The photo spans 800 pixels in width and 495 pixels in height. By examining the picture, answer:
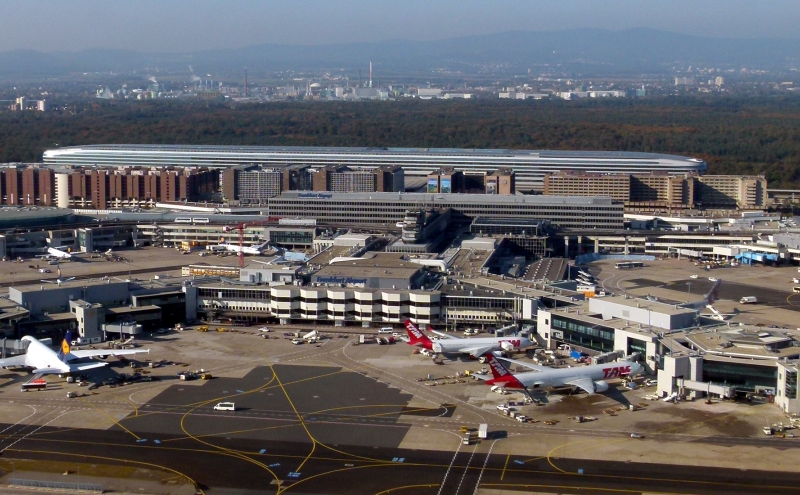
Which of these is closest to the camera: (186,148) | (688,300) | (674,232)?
(688,300)

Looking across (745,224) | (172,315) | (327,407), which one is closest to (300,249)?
(172,315)

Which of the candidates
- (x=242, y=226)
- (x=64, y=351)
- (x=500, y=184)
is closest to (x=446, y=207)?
(x=242, y=226)

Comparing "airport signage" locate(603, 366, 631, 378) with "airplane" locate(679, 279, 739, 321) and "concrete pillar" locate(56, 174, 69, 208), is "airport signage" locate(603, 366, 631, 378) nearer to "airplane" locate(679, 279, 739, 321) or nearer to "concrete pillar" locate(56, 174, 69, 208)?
"airplane" locate(679, 279, 739, 321)

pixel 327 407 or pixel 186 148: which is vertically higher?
pixel 186 148

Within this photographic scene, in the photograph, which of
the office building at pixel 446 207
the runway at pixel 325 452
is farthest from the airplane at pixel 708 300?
the runway at pixel 325 452

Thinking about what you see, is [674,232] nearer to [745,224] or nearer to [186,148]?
[745,224]

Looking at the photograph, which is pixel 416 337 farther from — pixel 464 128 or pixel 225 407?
pixel 464 128

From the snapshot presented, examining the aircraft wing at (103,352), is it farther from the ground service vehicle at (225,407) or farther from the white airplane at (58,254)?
the white airplane at (58,254)
